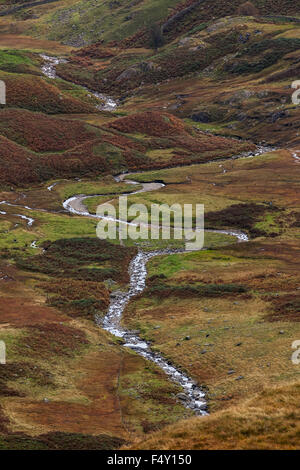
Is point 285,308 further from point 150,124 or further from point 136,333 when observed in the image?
point 150,124

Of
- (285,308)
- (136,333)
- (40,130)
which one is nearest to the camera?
(136,333)

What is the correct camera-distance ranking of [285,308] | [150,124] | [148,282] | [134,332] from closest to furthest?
[134,332]
[285,308]
[148,282]
[150,124]

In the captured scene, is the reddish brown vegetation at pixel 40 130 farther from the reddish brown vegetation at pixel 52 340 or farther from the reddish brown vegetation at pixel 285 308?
the reddish brown vegetation at pixel 52 340

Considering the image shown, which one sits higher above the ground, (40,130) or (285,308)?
(40,130)

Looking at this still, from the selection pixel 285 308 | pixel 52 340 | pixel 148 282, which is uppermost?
pixel 52 340

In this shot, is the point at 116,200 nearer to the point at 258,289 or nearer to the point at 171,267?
the point at 171,267

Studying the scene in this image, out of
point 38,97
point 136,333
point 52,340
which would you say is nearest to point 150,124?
point 38,97

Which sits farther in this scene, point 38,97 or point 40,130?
point 38,97

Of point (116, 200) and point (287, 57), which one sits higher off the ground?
point (287, 57)

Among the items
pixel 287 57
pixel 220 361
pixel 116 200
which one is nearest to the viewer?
pixel 220 361

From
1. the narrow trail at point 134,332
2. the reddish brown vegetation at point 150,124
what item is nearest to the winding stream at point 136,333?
the narrow trail at point 134,332

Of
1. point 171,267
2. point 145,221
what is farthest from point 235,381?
point 145,221
